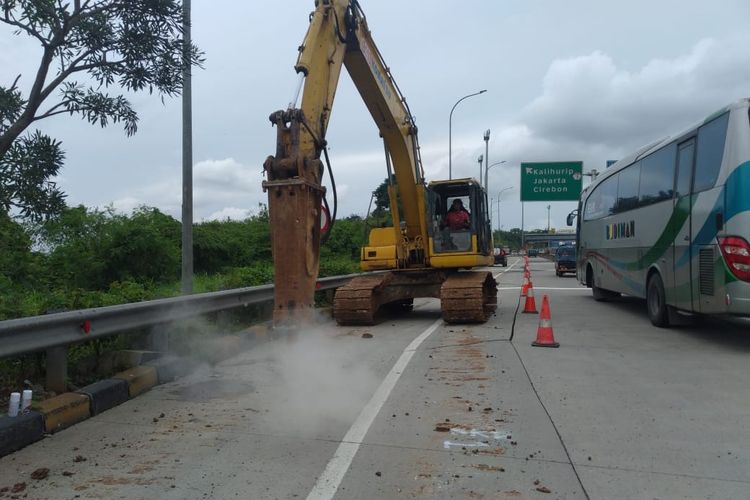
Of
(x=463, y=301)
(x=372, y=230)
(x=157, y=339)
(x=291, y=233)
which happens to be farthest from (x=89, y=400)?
(x=372, y=230)

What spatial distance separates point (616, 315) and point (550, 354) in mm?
5445

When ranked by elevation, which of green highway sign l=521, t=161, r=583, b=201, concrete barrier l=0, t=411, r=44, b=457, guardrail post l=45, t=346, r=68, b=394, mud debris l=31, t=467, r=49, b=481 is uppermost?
green highway sign l=521, t=161, r=583, b=201

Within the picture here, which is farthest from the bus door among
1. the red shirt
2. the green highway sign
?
the green highway sign

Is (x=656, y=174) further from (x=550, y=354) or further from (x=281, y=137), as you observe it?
(x=281, y=137)

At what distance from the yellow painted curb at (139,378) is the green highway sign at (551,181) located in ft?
109

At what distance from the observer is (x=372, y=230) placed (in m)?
13.5

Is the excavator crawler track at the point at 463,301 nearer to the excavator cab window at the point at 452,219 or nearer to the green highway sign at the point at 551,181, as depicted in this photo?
the excavator cab window at the point at 452,219

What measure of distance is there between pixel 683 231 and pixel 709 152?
4.44 feet

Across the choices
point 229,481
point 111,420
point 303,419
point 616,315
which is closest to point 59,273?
point 111,420

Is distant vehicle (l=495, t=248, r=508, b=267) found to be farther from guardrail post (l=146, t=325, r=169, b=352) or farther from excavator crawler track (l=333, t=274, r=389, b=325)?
guardrail post (l=146, t=325, r=169, b=352)

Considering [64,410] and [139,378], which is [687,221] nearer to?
[139,378]

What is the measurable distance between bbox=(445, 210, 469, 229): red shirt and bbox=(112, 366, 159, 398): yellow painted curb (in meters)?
7.74

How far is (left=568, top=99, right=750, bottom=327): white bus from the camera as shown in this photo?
26.3 ft

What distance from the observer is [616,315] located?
42.2 ft
